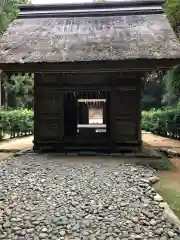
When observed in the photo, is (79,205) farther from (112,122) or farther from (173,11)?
(173,11)

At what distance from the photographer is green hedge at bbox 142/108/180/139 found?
1653cm

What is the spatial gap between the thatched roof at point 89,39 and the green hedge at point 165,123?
21.0 ft

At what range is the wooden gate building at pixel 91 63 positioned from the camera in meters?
9.08

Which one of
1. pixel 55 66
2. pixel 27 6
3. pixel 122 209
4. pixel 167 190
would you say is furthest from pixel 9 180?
pixel 27 6

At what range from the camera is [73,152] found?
10.2 metres

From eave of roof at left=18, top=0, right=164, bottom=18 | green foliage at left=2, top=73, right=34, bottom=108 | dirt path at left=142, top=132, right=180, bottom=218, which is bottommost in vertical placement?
dirt path at left=142, top=132, right=180, bottom=218

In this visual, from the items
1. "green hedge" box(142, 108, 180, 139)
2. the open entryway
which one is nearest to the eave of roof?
the open entryway

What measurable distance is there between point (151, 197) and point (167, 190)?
98 cm

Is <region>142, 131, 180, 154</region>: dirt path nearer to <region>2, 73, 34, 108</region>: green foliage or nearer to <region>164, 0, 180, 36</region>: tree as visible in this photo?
<region>164, 0, 180, 36</region>: tree

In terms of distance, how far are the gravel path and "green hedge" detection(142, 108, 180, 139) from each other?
958cm

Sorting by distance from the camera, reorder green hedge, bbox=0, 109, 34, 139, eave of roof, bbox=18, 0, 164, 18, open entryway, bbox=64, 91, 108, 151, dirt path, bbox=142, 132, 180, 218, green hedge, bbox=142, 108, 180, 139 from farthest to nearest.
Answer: green hedge, bbox=142, 108, 180, 139
green hedge, bbox=0, 109, 34, 139
eave of roof, bbox=18, 0, 164, 18
open entryway, bbox=64, 91, 108, 151
dirt path, bbox=142, 132, 180, 218

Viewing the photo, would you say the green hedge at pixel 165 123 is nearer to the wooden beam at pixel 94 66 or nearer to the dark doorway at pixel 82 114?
the dark doorway at pixel 82 114

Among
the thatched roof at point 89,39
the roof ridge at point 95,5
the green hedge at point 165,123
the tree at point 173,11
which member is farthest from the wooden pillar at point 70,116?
the green hedge at point 165,123

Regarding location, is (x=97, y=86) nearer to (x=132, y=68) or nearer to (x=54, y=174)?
(x=132, y=68)
